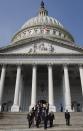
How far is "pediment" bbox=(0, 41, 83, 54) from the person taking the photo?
3922 cm

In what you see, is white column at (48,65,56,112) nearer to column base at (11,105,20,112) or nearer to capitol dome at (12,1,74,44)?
column base at (11,105,20,112)

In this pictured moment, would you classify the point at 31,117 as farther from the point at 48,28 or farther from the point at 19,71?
the point at 48,28

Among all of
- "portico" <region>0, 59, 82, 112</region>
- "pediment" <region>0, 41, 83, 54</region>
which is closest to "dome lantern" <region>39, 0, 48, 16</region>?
"portico" <region>0, 59, 82, 112</region>

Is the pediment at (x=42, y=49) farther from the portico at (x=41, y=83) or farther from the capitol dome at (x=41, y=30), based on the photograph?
the capitol dome at (x=41, y=30)

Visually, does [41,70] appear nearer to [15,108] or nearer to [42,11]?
[15,108]

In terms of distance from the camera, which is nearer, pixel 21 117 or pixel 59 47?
pixel 21 117

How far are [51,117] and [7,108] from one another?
23.0 metres

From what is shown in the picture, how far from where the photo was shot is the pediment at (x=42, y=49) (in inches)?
1544

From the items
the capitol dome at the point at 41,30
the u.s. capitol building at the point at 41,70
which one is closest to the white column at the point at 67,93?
the u.s. capitol building at the point at 41,70

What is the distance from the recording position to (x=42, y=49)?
39.4 m

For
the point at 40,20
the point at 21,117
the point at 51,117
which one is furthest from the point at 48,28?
the point at 51,117

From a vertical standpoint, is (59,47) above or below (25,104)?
above

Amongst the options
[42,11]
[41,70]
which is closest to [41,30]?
[41,70]

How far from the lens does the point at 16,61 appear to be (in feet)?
126
